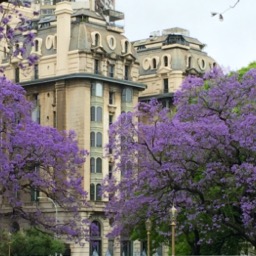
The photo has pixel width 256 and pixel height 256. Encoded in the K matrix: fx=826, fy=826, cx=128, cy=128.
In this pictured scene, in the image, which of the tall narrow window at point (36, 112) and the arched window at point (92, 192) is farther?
the tall narrow window at point (36, 112)

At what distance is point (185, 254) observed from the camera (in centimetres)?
5219

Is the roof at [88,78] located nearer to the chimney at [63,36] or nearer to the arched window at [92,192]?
the chimney at [63,36]

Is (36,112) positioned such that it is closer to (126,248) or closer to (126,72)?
(126,72)

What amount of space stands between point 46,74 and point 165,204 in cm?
4925

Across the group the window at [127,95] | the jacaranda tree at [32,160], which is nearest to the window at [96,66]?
the window at [127,95]

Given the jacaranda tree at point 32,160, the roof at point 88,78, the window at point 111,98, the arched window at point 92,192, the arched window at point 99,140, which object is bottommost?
the jacaranda tree at point 32,160

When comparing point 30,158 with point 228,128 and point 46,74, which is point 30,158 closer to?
Result: point 228,128

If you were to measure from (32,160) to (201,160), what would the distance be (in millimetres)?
10524

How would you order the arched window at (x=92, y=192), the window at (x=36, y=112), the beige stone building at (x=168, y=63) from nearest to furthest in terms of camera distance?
the arched window at (x=92, y=192)
the window at (x=36, y=112)
the beige stone building at (x=168, y=63)

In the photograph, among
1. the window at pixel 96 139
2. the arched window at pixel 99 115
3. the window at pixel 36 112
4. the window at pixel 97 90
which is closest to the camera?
the window at pixel 96 139

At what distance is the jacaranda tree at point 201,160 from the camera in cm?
3622

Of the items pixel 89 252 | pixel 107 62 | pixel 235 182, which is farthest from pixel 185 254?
pixel 107 62

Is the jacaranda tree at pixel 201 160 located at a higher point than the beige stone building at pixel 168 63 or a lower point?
lower

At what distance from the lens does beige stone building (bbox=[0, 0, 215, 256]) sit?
8162cm
